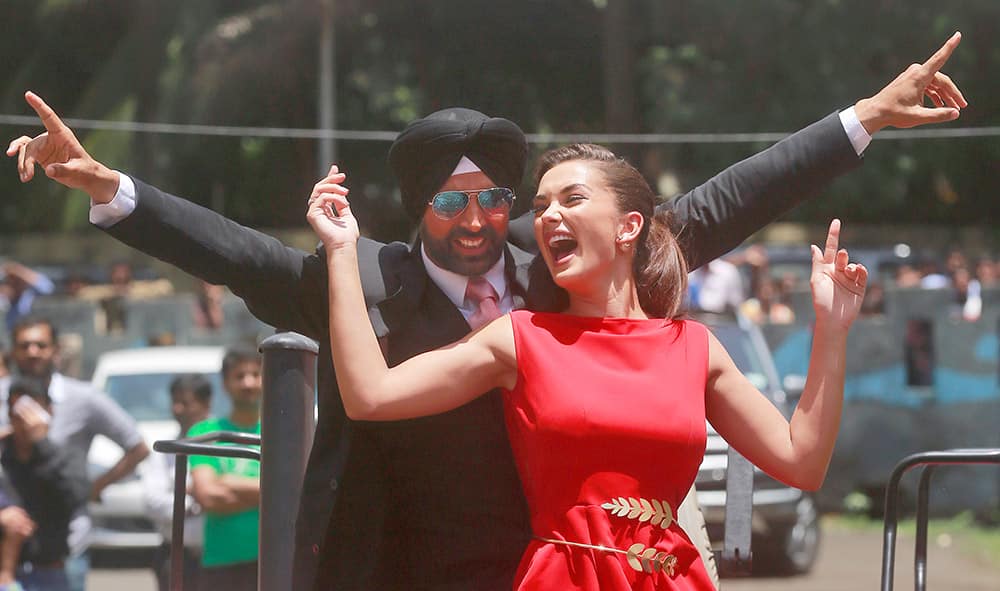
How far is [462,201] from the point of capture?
3.50 metres

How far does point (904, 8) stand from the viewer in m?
19.0

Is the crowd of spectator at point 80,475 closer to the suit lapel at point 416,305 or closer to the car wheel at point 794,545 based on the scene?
the suit lapel at point 416,305

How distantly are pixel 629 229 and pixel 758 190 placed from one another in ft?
1.64

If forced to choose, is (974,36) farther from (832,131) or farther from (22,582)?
(832,131)

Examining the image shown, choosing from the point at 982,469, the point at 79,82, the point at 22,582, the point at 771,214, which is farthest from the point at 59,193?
the point at 771,214

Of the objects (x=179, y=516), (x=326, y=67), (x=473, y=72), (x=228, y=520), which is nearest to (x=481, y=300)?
(x=179, y=516)

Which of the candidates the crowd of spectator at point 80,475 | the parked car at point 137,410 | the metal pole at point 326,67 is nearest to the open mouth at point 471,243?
the crowd of spectator at point 80,475

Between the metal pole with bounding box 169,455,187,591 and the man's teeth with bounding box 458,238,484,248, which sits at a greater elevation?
the man's teeth with bounding box 458,238,484,248

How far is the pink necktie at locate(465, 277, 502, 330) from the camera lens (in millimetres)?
3562

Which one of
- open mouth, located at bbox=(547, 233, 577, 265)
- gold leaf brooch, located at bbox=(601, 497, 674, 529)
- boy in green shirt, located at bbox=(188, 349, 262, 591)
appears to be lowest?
boy in green shirt, located at bbox=(188, 349, 262, 591)

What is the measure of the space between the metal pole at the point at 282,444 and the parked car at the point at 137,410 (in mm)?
7271

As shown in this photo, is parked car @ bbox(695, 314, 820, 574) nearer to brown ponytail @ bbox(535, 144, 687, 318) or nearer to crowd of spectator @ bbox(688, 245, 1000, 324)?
crowd of spectator @ bbox(688, 245, 1000, 324)

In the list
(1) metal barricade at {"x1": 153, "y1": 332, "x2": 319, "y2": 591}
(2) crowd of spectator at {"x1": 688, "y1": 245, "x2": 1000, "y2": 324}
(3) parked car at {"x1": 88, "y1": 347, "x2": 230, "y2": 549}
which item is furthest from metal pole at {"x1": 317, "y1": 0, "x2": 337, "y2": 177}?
(1) metal barricade at {"x1": 153, "y1": 332, "x2": 319, "y2": 591}

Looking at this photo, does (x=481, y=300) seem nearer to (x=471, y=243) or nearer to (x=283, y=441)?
(x=471, y=243)
